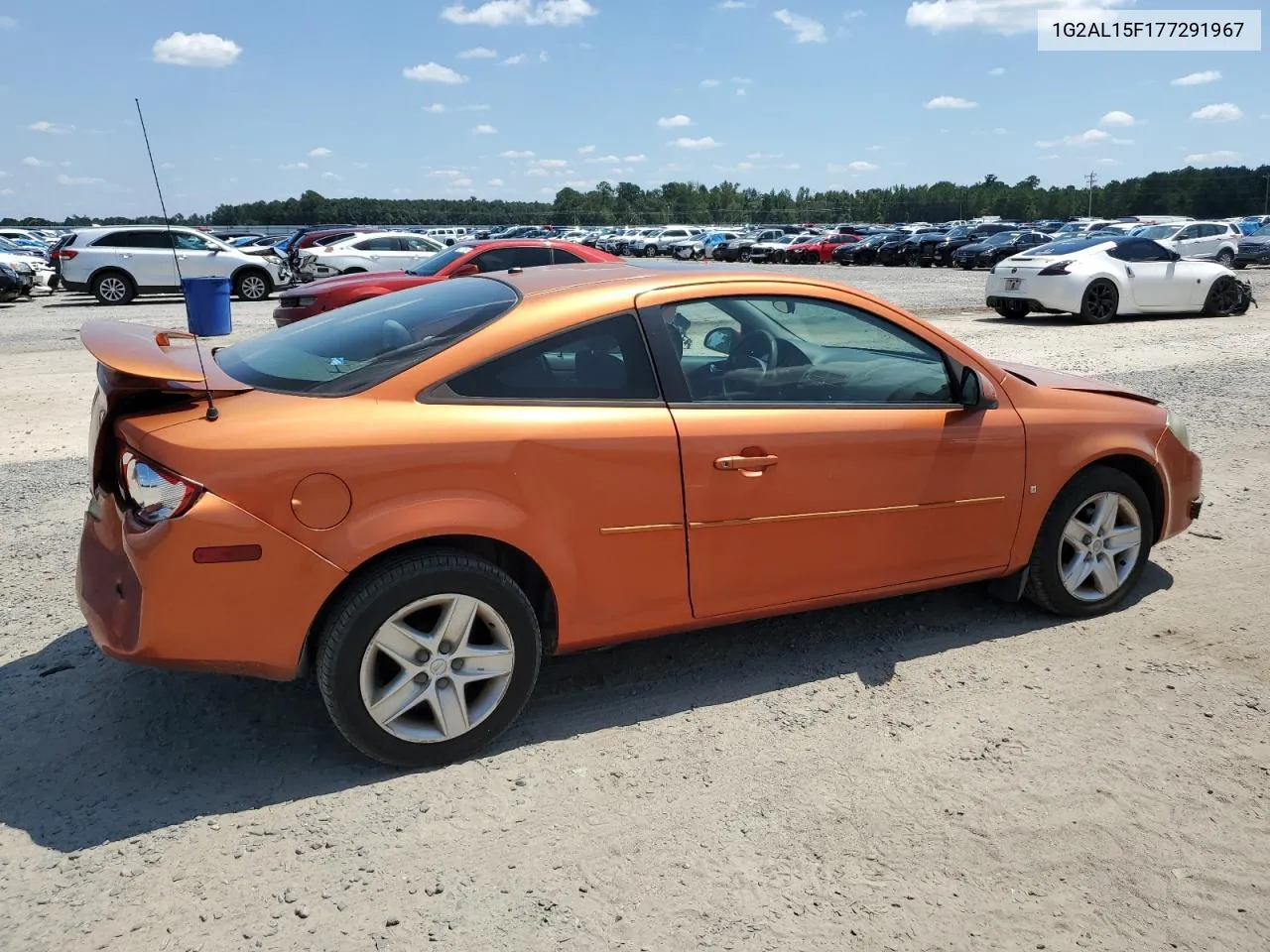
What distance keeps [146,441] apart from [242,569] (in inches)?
19.2

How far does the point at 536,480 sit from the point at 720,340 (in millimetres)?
1009

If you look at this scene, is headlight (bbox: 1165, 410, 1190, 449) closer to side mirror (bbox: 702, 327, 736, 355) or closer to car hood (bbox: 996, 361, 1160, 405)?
car hood (bbox: 996, 361, 1160, 405)

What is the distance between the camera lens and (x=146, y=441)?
3018 mm

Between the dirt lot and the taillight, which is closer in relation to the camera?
the dirt lot

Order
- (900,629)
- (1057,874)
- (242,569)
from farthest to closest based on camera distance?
(900,629)
(242,569)
(1057,874)

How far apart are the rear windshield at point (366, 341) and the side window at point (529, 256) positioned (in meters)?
10.7

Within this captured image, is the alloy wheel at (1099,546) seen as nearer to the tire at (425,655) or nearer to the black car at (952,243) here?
the tire at (425,655)

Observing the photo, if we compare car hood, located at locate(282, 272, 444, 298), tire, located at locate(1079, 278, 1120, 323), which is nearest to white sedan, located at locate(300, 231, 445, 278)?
car hood, located at locate(282, 272, 444, 298)

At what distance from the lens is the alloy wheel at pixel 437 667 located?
3.14 metres

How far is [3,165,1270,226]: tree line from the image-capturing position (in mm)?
72062

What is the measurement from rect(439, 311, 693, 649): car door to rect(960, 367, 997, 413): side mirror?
4.33 ft

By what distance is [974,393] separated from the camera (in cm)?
402

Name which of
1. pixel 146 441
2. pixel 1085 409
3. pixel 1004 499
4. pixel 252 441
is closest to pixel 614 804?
pixel 252 441

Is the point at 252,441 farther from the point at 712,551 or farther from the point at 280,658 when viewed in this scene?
the point at 712,551
